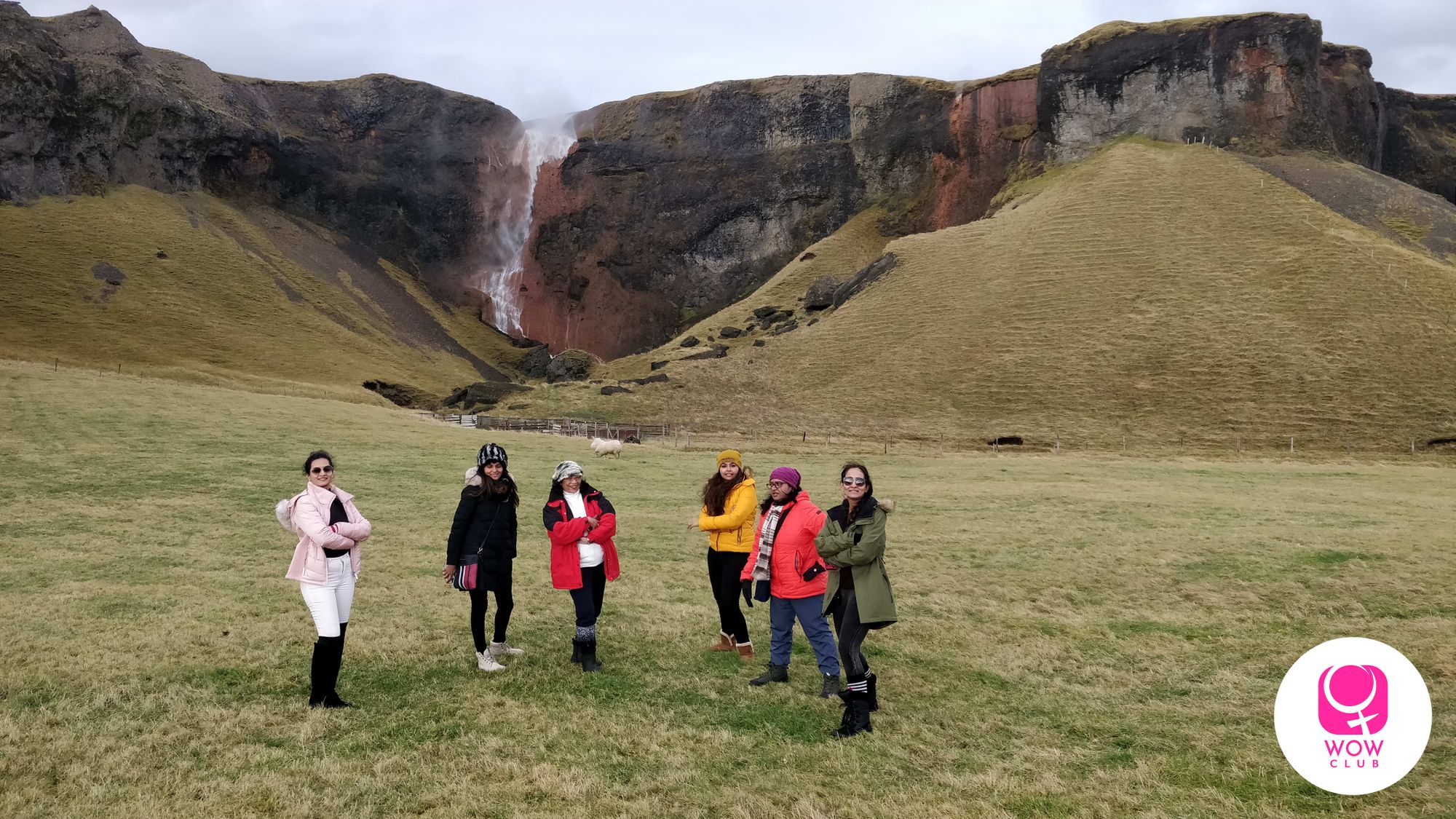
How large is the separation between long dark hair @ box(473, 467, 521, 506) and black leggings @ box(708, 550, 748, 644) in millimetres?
2253

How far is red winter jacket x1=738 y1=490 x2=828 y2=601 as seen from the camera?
921 centimetres

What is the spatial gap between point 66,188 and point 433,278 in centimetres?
3502

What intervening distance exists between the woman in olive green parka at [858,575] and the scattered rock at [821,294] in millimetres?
66986

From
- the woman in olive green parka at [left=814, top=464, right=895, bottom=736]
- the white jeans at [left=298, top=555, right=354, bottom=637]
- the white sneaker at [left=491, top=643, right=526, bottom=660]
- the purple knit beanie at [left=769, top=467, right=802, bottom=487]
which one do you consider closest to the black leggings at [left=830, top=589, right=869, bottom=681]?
the woman in olive green parka at [left=814, top=464, right=895, bottom=736]

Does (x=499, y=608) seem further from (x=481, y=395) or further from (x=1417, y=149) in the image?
(x=1417, y=149)

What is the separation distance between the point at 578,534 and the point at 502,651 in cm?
181

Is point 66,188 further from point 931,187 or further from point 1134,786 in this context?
point 1134,786

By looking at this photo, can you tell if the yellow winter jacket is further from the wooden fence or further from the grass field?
the wooden fence

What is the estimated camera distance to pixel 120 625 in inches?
439

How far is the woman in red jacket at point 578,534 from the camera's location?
970cm

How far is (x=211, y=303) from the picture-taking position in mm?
76000

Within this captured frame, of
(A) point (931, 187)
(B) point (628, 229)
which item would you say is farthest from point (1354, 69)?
(B) point (628, 229)

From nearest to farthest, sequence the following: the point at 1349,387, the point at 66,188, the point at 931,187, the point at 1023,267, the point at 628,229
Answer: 1. the point at 1349,387
2. the point at 1023,267
3. the point at 66,188
4. the point at 931,187
5. the point at 628,229

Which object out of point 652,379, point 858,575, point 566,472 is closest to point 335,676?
point 566,472
